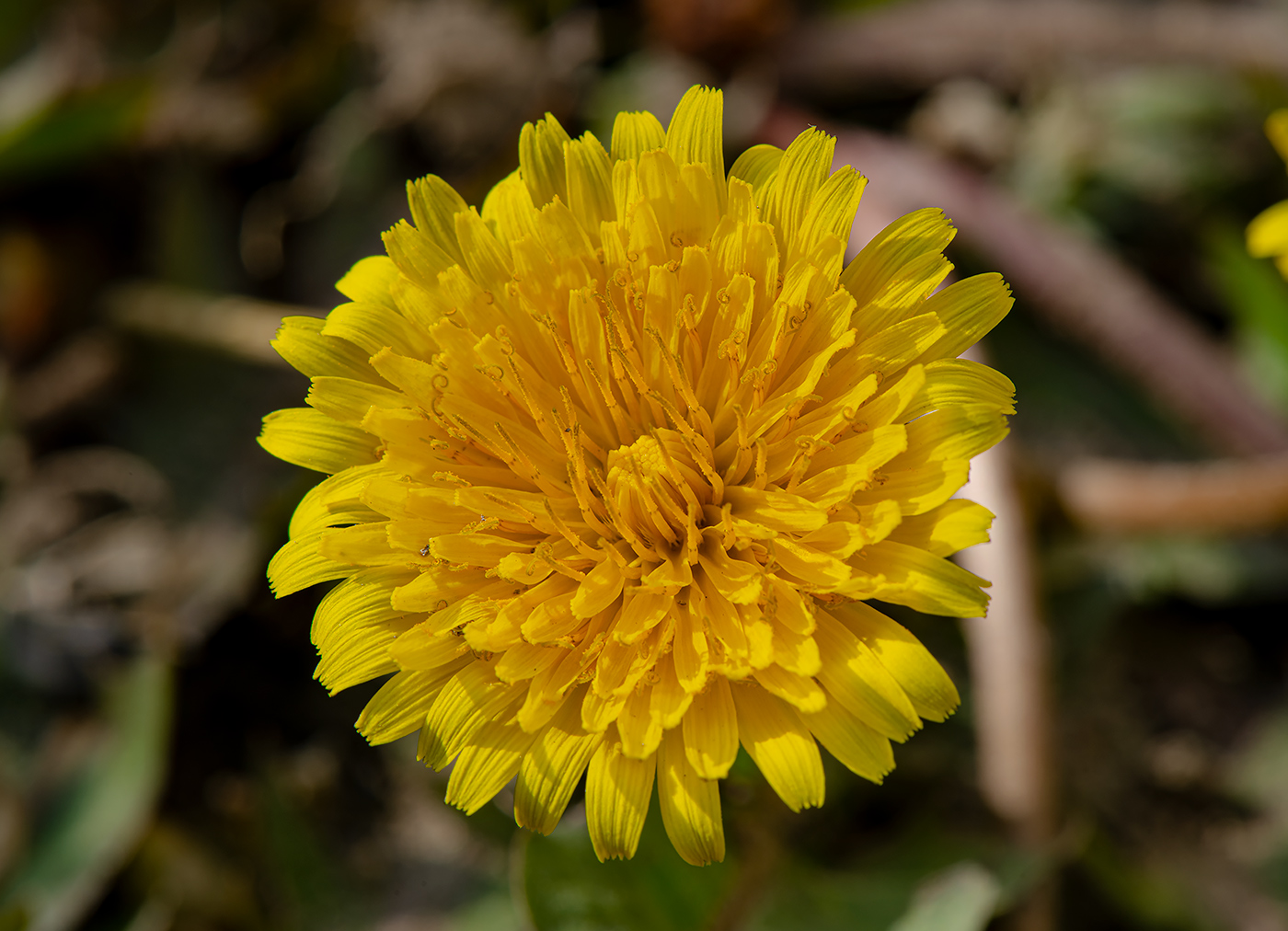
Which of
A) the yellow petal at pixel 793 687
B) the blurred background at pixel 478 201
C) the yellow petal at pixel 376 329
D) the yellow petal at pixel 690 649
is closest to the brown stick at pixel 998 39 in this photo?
the blurred background at pixel 478 201

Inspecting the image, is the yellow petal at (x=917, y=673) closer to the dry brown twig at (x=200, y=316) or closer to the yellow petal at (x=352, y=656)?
the yellow petal at (x=352, y=656)

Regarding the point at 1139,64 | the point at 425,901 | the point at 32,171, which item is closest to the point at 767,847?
the point at 425,901

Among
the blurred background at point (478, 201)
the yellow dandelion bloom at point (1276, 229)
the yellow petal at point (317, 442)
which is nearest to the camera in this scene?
the yellow petal at point (317, 442)

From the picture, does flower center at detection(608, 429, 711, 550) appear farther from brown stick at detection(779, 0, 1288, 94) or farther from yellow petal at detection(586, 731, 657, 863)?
brown stick at detection(779, 0, 1288, 94)

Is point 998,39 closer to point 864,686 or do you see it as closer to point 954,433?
point 954,433

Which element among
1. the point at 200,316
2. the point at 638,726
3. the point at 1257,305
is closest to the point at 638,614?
the point at 638,726

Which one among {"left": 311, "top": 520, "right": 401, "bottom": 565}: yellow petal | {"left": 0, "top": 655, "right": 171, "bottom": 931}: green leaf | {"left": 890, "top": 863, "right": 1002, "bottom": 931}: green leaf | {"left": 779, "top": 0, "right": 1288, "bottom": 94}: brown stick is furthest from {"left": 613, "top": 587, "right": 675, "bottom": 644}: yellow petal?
{"left": 779, "top": 0, "right": 1288, "bottom": 94}: brown stick

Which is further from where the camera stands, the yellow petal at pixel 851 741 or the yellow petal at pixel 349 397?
the yellow petal at pixel 349 397
